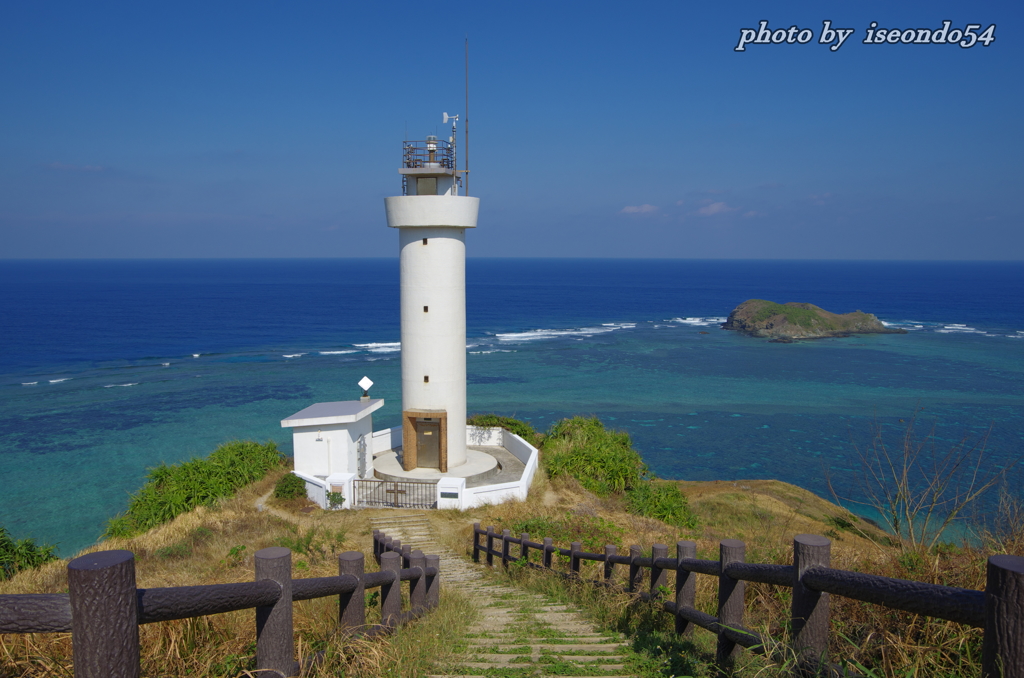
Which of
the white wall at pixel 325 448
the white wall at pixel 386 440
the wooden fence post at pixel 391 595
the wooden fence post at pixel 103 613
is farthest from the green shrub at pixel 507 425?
the wooden fence post at pixel 103 613

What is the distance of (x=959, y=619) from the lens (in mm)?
2285

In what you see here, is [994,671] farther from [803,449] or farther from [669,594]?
[803,449]

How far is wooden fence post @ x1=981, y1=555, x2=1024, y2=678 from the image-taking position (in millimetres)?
2090

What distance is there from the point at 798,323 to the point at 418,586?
7172 cm

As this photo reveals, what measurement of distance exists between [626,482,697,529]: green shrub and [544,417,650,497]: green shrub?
1.86ft

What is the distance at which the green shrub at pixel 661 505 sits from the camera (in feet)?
57.3

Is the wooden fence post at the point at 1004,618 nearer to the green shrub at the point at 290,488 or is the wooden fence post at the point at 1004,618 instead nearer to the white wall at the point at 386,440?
the green shrub at the point at 290,488

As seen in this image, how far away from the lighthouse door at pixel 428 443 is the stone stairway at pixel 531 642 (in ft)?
33.3

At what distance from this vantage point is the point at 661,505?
1792cm

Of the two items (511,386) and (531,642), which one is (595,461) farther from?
(511,386)

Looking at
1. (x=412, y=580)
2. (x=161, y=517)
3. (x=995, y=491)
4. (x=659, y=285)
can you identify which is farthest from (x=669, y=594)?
(x=659, y=285)

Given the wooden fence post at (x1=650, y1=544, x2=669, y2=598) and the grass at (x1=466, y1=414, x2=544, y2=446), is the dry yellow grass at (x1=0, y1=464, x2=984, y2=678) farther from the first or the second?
the grass at (x1=466, y1=414, x2=544, y2=446)

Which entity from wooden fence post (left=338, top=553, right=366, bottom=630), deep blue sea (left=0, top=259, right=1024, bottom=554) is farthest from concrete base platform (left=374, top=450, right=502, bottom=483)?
wooden fence post (left=338, top=553, right=366, bottom=630)

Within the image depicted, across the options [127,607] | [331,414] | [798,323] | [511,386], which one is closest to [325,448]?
[331,414]
